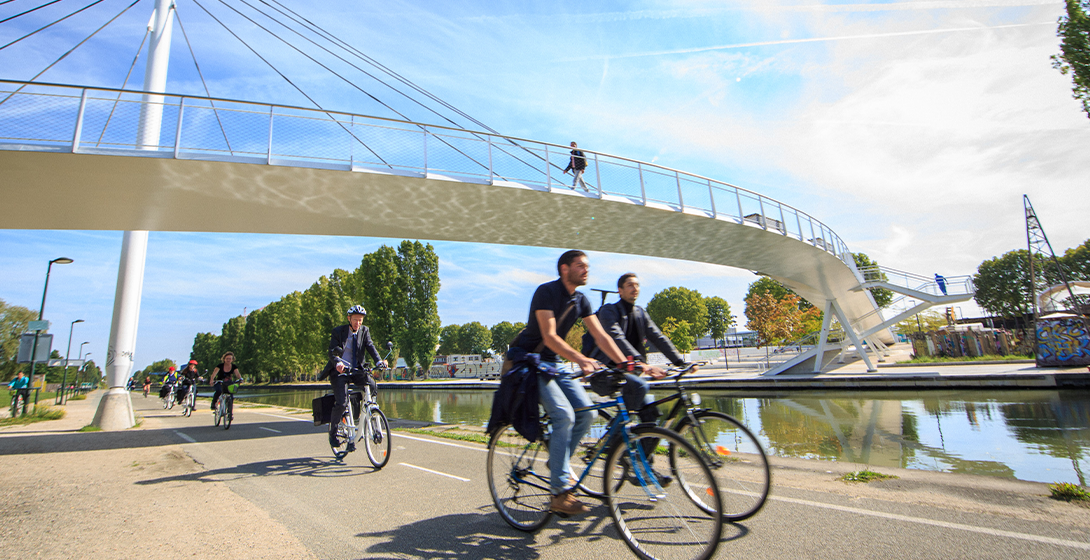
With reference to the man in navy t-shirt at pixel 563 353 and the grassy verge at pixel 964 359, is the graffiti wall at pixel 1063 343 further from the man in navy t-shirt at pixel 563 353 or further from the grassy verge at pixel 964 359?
the man in navy t-shirt at pixel 563 353

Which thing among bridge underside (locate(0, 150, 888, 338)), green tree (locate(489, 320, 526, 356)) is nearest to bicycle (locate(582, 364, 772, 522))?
bridge underside (locate(0, 150, 888, 338))

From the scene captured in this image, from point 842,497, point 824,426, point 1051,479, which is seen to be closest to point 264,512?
point 842,497

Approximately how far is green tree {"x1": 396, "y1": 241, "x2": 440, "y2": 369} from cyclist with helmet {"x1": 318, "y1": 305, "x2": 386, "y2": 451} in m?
38.6

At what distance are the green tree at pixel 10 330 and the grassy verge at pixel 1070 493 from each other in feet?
166

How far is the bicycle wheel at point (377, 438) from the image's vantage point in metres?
5.70

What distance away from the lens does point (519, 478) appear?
3398 millimetres

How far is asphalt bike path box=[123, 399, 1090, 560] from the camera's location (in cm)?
282

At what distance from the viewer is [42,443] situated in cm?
886

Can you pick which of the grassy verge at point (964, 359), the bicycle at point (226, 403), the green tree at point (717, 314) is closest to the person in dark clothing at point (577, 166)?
the bicycle at point (226, 403)

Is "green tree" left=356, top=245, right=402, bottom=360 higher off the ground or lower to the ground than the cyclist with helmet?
higher

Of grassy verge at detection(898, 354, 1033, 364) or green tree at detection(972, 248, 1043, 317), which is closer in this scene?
grassy verge at detection(898, 354, 1033, 364)

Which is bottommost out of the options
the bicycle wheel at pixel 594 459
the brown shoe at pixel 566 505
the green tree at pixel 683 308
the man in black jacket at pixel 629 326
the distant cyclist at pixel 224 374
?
the brown shoe at pixel 566 505

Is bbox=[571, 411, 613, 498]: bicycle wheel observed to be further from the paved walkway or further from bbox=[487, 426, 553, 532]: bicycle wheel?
the paved walkway

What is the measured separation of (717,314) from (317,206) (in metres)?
83.5
